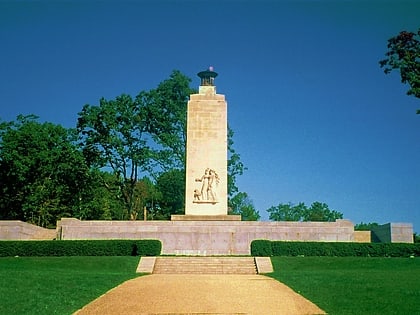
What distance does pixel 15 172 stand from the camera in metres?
42.6

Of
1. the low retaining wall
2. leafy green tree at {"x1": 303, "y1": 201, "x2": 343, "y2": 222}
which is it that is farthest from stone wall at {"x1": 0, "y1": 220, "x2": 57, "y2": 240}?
leafy green tree at {"x1": 303, "y1": 201, "x2": 343, "y2": 222}

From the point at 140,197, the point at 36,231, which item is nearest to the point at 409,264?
the point at 36,231

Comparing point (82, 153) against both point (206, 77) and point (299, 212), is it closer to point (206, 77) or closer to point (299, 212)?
point (206, 77)

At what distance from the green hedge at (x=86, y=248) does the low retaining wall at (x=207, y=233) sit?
3.16 m

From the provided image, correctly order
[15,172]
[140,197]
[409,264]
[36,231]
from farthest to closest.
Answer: [140,197] → [15,172] → [36,231] → [409,264]

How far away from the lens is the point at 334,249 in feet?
84.5

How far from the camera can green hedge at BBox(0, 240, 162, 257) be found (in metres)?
25.8

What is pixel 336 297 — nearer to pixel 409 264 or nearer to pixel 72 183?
pixel 409 264

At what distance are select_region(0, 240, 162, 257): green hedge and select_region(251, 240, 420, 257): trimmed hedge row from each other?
5499 mm

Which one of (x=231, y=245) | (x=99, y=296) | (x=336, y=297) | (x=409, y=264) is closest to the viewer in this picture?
(x=336, y=297)

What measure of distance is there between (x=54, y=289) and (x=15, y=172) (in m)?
30.3

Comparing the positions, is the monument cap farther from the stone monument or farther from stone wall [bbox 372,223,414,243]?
stone wall [bbox 372,223,414,243]

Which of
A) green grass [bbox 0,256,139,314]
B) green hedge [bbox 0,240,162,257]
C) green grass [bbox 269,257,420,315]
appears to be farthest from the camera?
green hedge [bbox 0,240,162,257]

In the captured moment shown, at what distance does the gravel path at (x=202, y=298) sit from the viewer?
1241 cm
